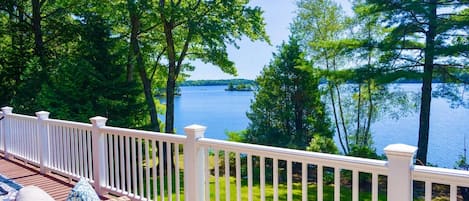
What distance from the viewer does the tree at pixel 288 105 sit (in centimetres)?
1367

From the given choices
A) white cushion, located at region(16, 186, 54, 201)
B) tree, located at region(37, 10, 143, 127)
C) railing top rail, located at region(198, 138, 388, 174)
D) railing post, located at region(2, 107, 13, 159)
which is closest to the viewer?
white cushion, located at region(16, 186, 54, 201)

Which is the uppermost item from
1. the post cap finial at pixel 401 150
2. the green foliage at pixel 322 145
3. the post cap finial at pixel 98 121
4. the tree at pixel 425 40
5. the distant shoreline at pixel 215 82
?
the tree at pixel 425 40

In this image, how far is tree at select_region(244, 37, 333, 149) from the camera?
13.7 m

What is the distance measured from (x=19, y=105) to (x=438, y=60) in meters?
13.6

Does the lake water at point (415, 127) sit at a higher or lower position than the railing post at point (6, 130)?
lower

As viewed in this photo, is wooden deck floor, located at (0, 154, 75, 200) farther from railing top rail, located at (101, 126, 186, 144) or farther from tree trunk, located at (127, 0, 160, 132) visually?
tree trunk, located at (127, 0, 160, 132)

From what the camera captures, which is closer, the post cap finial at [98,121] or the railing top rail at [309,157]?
the railing top rail at [309,157]

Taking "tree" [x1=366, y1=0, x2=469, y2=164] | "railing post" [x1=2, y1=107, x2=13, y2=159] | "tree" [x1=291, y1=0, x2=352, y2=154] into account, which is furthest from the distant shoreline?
"railing post" [x1=2, y1=107, x2=13, y2=159]

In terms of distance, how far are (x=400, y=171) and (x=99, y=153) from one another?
346cm

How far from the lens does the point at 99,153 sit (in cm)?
440

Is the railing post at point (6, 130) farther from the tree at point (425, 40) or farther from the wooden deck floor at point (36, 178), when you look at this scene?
the tree at point (425, 40)

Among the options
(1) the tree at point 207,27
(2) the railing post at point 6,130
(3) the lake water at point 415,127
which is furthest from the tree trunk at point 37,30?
(2) the railing post at point 6,130

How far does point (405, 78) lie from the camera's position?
11.4 metres

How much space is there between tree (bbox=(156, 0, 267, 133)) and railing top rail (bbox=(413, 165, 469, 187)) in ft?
36.0
